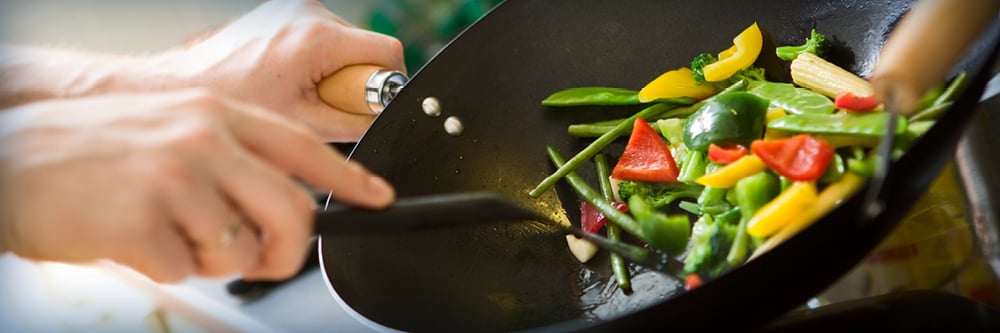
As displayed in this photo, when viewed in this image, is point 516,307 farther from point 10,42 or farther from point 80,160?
point 10,42

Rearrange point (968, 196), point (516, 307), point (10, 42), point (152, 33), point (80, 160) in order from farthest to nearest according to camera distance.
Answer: point (152, 33) < point (10, 42) < point (516, 307) < point (968, 196) < point (80, 160)

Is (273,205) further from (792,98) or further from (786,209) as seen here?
(792,98)

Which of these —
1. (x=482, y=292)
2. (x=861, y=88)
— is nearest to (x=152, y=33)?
(x=482, y=292)

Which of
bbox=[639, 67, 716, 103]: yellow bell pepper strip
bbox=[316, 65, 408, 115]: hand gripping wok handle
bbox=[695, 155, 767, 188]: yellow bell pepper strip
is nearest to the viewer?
bbox=[695, 155, 767, 188]: yellow bell pepper strip

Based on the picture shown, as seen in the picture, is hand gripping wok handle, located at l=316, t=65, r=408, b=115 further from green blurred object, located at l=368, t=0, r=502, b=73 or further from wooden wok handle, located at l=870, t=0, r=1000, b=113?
wooden wok handle, located at l=870, t=0, r=1000, b=113

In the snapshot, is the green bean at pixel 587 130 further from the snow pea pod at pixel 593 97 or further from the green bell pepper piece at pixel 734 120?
the green bell pepper piece at pixel 734 120

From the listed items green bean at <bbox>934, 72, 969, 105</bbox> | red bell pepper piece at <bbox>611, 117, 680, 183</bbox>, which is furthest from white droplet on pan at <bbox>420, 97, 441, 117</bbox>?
green bean at <bbox>934, 72, 969, 105</bbox>

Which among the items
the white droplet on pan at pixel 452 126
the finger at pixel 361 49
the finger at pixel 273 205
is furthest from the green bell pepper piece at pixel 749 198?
the finger at pixel 361 49
